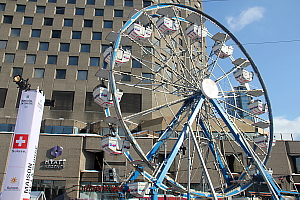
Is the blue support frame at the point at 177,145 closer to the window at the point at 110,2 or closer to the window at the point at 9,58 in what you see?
the window at the point at 110,2

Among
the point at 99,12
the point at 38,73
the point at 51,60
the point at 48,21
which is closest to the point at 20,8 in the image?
the point at 48,21

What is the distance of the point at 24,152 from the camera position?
13.4 m

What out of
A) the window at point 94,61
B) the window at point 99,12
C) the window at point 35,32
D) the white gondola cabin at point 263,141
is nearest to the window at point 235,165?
the white gondola cabin at point 263,141

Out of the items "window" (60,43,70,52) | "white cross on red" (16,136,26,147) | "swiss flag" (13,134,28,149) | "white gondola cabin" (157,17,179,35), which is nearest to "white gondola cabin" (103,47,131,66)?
"white gondola cabin" (157,17,179,35)

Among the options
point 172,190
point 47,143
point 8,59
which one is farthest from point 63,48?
point 172,190

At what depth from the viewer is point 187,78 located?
896 inches

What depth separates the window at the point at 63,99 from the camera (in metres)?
38.8

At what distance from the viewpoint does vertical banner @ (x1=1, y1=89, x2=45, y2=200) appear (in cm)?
1296

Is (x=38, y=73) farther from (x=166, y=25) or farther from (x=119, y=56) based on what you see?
(x=166, y=25)

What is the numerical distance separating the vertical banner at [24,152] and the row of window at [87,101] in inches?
964

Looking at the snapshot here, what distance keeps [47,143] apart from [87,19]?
2324cm

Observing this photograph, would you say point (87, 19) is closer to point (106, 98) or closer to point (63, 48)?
point (63, 48)

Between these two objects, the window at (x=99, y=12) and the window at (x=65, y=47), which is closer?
the window at (x=65, y=47)

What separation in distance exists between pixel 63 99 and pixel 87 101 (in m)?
3.52
